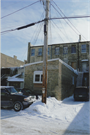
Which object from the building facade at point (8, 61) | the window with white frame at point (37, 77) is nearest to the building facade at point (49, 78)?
the window with white frame at point (37, 77)

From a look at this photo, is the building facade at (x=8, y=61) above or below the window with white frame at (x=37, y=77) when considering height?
above

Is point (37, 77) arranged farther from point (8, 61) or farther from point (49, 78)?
point (8, 61)

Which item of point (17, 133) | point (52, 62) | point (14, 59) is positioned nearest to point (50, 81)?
point (52, 62)

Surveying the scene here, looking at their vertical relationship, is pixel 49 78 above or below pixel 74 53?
below

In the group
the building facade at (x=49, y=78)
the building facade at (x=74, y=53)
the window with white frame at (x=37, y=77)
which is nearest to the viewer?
the building facade at (x=49, y=78)

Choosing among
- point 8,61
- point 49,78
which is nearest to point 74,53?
point 49,78

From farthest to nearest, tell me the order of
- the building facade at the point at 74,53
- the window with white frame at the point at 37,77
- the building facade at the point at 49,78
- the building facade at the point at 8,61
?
the building facade at the point at 8,61, the building facade at the point at 74,53, the window with white frame at the point at 37,77, the building facade at the point at 49,78

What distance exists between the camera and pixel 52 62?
14.7 meters

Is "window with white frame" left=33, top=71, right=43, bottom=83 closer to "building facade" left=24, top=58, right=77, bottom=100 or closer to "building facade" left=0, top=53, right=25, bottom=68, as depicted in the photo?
"building facade" left=24, top=58, right=77, bottom=100

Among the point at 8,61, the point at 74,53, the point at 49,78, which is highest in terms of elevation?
the point at 74,53

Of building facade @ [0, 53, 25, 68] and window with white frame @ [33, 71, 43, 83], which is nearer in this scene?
window with white frame @ [33, 71, 43, 83]

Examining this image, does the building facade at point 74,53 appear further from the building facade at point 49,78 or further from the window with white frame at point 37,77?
the window with white frame at point 37,77

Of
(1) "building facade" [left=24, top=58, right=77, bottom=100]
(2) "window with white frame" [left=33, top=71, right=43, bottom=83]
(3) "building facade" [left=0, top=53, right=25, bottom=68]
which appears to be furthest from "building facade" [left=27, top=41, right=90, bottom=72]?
(3) "building facade" [left=0, top=53, right=25, bottom=68]

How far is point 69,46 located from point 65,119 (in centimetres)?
2472
